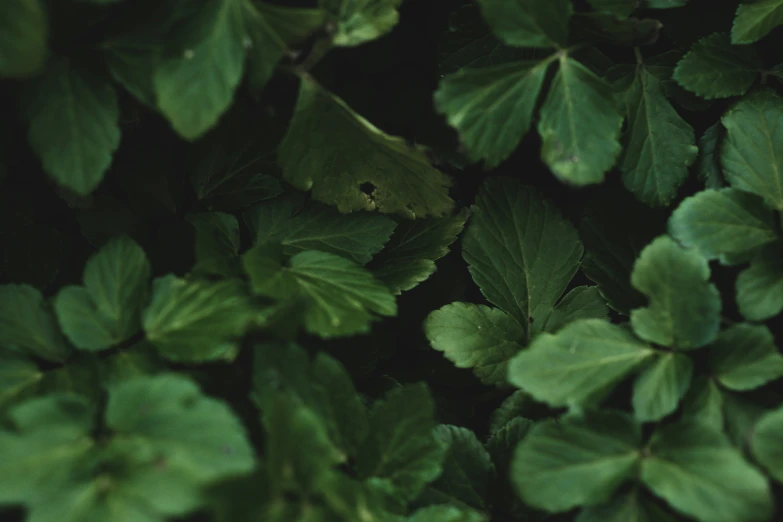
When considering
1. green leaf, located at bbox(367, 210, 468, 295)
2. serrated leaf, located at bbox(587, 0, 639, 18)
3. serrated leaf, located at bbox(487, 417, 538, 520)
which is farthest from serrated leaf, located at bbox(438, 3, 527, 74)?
serrated leaf, located at bbox(487, 417, 538, 520)

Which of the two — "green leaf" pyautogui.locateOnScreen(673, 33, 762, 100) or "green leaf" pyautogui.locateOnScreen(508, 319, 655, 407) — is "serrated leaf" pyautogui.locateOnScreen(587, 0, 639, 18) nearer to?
"green leaf" pyautogui.locateOnScreen(673, 33, 762, 100)

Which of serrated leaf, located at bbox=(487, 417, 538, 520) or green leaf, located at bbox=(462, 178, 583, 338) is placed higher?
green leaf, located at bbox=(462, 178, 583, 338)

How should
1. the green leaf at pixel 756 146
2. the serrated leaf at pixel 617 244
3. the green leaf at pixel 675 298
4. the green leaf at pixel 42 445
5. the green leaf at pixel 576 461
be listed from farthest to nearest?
the serrated leaf at pixel 617 244 < the green leaf at pixel 756 146 < the green leaf at pixel 675 298 < the green leaf at pixel 576 461 < the green leaf at pixel 42 445

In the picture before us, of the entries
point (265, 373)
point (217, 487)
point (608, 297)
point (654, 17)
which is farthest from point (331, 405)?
point (654, 17)

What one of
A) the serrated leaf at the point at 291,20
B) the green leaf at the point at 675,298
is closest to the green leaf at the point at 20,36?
the serrated leaf at the point at 291,20

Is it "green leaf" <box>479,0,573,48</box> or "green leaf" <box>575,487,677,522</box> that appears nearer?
"green leaf" <box>575,487,677,522</box>

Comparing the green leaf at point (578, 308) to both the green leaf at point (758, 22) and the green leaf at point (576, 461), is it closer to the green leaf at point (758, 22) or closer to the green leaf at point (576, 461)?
the green leaf at point (576, 461)

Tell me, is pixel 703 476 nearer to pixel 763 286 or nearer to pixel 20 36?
pixel 763 286
